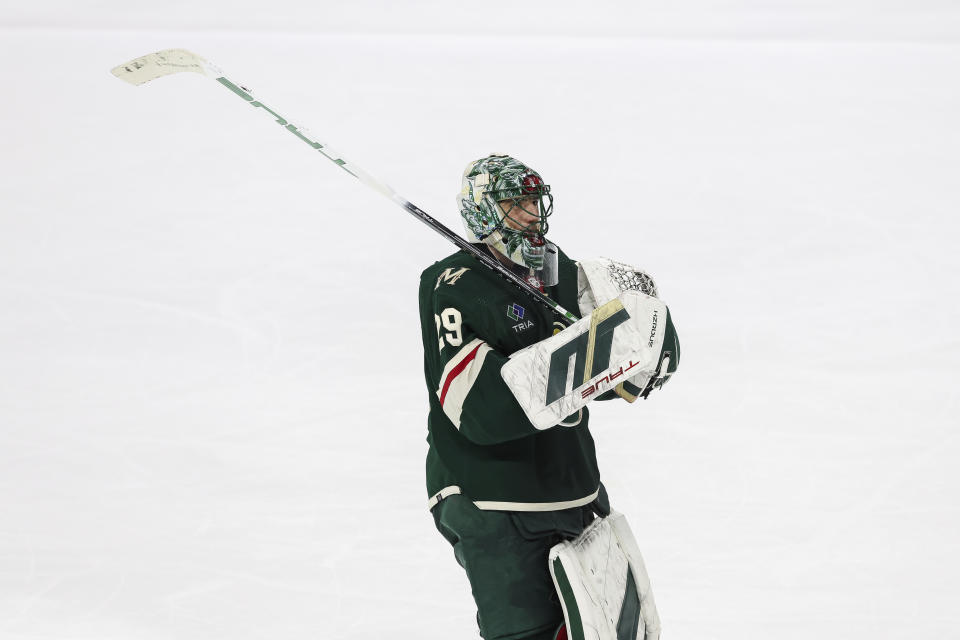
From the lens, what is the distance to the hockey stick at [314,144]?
2.11 meters

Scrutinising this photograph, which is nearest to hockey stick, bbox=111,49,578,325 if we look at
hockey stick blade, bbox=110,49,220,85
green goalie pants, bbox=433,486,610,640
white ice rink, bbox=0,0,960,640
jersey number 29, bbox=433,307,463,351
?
hockey stick blade, bbox=110,49,220,85

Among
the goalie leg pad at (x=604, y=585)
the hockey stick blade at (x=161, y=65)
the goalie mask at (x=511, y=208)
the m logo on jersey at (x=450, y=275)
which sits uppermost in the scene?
the hockey stick blade at (x=161, y=65)

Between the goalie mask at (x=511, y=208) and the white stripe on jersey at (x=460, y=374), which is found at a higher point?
the goalie mask at (x=511, y=208)

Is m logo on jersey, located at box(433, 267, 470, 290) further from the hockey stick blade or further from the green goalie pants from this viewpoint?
the hockey stick blade

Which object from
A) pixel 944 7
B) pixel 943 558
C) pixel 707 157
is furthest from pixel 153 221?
pixel 944 7

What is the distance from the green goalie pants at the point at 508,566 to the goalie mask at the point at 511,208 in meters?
0.46

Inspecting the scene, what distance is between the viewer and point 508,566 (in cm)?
215

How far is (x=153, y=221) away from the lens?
225 inches

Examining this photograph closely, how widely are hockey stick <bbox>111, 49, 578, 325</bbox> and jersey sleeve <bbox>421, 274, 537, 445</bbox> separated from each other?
0.08 meters

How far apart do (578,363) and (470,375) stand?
183 mm

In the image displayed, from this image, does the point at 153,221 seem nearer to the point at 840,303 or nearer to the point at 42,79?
the point at 42,79

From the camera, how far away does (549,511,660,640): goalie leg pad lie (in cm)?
211

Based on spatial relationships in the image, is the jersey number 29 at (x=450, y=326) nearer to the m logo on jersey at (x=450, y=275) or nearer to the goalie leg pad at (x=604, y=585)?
the m logo on jersey at (x=450, y=275)

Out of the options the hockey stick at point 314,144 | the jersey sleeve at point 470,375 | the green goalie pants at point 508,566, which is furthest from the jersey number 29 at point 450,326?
the green goalie pants at point 508,566
